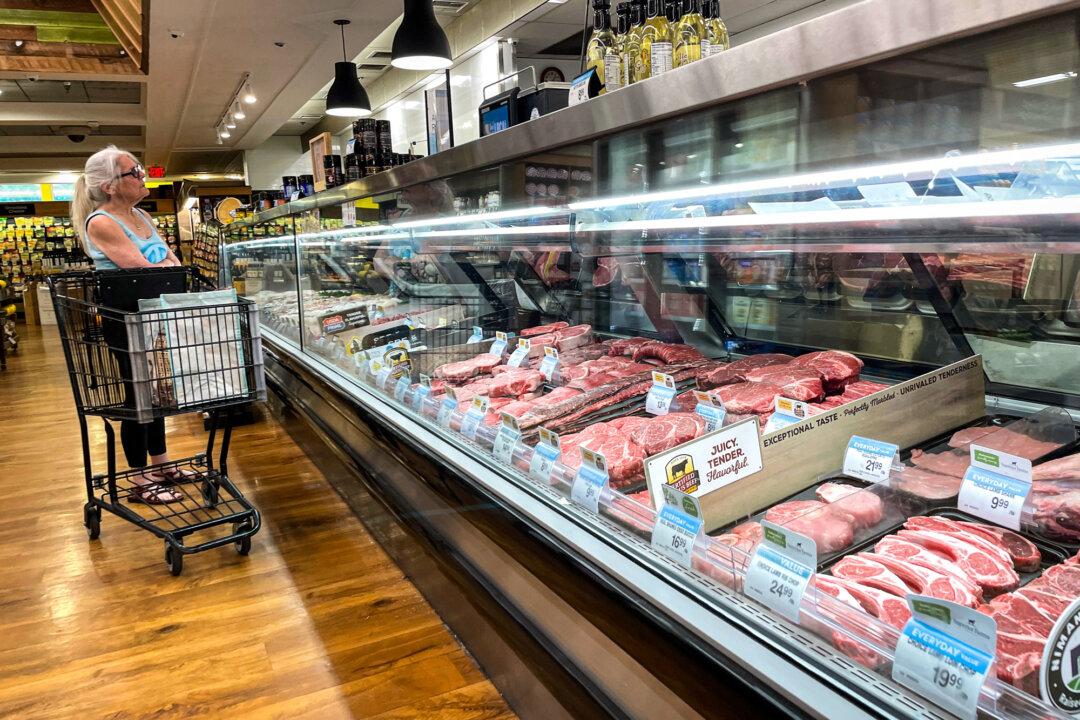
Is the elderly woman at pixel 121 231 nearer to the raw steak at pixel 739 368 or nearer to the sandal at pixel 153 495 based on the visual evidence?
the sandal at pixel 153 495

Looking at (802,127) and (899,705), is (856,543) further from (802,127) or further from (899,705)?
(802,127)

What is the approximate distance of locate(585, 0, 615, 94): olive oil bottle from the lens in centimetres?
195

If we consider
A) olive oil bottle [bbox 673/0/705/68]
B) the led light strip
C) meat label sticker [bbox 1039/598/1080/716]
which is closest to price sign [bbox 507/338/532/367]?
the led light strip

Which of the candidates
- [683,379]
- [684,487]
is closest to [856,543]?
[684,487]

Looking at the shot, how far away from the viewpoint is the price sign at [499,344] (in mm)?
3078

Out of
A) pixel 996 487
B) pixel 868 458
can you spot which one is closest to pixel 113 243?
pixel 868 458

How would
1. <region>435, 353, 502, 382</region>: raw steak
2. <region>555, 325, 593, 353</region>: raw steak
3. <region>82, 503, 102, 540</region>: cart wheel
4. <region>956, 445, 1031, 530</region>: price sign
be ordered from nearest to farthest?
<region>956, 445, 1031, 530</region>: price sign → <region>435, 353, 502, 382</region>: raw steak → <region>555, 325, 593, 353</region>: raw steak → <region>82, 503, 102, 540</region>: cart wheel

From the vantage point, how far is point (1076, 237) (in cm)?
110

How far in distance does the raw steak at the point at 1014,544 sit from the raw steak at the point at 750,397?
0.63 m

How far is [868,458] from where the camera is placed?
62.0 inches

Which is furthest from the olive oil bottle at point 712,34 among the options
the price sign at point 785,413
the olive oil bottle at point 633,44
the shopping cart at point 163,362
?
the shopping cart at point 163,362

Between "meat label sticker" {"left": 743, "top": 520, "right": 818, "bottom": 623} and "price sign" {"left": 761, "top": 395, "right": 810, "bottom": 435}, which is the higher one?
"price sign" {"left": 761, "top": 395, "right": 810, "bottom": 435}

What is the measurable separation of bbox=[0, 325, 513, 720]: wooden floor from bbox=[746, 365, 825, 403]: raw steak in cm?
117

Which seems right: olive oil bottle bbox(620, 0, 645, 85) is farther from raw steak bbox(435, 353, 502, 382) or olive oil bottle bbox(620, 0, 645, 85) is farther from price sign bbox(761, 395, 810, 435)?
raw steak bbox(435, 353, 502, 382)
